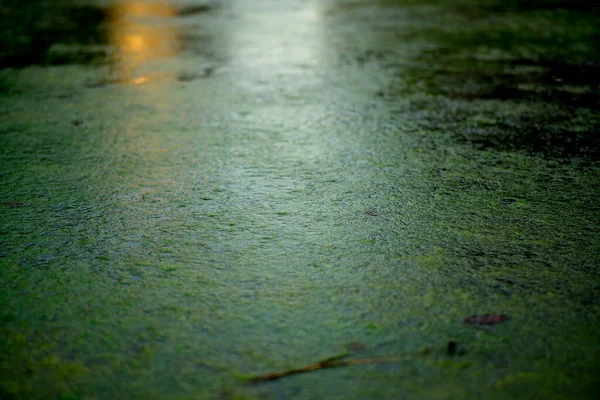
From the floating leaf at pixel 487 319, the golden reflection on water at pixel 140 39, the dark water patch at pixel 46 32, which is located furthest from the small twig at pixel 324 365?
the dark water patch at pixel 46 32

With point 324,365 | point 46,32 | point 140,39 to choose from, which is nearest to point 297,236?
point 324,365

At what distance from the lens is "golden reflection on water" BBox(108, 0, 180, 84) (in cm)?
253

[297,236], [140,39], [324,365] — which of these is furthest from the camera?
[140,39]

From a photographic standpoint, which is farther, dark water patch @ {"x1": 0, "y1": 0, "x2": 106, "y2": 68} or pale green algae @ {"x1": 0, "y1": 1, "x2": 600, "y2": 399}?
dark water patch @ {"x1": 0, "y1": 0, "x2": 106, "y2": 68}

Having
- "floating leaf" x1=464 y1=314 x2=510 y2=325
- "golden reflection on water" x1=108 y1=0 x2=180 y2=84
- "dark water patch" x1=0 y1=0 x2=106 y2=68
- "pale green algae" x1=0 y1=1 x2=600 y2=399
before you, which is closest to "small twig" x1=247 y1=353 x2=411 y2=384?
"pale green algae" x1=0 y1=1 x2=600 y2=399

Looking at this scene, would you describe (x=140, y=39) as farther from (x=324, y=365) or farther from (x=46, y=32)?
(x=324, y=365)

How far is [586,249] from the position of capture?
108cm

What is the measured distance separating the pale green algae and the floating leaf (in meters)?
0.02

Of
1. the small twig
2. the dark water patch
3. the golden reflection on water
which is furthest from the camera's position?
the dark water patch

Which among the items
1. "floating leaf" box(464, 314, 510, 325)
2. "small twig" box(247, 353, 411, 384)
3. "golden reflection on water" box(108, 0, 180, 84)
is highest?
"golden reflection on water" box(108, 0, 180, 84)

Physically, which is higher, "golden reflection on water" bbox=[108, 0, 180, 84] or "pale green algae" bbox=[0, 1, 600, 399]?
"golden reflection on water" bbox=[108, 0, 180, 84]

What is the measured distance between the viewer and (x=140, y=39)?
3264 millimetres

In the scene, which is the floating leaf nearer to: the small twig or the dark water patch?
the small twig

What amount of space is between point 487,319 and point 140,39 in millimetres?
2849
